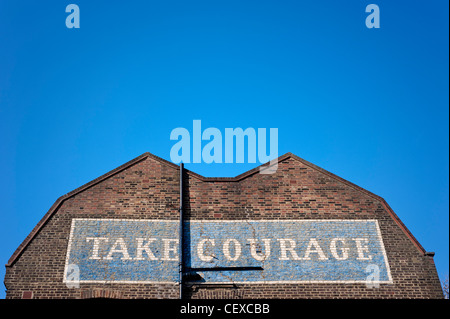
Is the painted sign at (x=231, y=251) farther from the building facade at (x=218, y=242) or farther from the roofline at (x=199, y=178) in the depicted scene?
the roofline at (x=199, y=178)

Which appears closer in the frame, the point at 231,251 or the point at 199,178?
the point at 231,251

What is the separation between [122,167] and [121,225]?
2.00 metres

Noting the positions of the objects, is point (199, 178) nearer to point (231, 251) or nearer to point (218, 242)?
point (218, 242)

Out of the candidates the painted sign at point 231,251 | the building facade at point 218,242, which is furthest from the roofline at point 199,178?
the painted sign at point 231,251

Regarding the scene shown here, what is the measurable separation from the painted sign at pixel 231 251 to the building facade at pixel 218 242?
0.10 ft

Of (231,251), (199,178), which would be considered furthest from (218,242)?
(199,178)

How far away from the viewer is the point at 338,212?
13.8 meters

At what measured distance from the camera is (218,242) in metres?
13.1

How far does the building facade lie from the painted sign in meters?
0.03

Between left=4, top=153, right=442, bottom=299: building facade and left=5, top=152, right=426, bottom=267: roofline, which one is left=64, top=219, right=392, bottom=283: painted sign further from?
left=5, top=152, right=426, bottom=267: roofline

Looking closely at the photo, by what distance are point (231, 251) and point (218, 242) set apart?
472 mm

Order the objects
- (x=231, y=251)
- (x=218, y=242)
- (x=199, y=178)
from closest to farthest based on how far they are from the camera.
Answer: (x=231, y=251) < (x=218, y=242) < (x=199, y=178)
